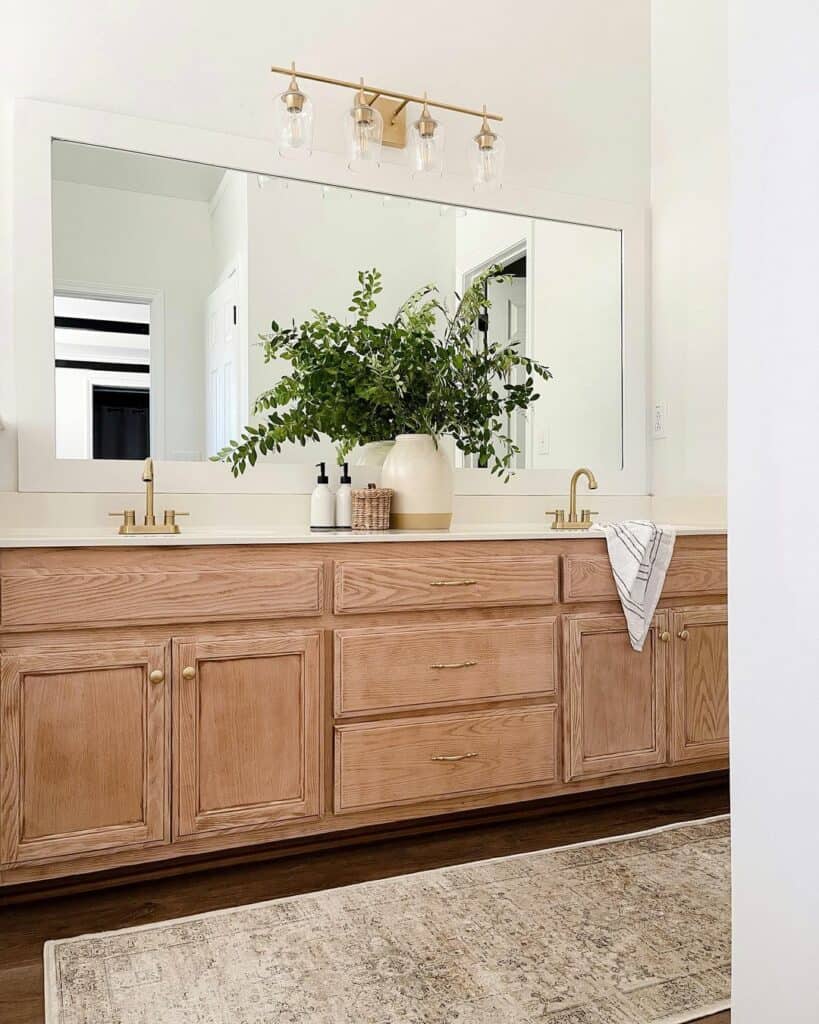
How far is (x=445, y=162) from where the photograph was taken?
280 cm

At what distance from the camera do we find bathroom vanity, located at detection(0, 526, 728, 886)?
1.82 metres

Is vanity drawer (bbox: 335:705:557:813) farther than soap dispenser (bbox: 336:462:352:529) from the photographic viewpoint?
No

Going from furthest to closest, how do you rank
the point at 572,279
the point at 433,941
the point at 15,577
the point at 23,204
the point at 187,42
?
the point at 572,279 < the point at 187,42 < the point at 23,204 < the point at 15,577 < the point at 433,941

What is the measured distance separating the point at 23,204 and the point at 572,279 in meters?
1.77

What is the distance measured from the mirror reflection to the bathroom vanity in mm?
593

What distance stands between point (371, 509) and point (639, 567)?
0.78 metres

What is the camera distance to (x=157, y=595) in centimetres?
191

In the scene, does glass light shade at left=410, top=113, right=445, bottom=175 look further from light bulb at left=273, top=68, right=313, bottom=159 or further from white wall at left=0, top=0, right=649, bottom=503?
light bulb at left=273, top=68, right=313, bottom=159

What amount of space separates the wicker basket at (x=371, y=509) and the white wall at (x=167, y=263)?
0.49 meters

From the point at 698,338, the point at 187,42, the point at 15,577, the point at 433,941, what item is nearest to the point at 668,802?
the point at 433,941

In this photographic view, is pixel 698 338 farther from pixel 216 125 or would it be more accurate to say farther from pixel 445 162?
pixel 216 125

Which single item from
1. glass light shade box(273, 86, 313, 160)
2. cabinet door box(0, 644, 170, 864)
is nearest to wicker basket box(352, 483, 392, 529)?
cabinet door box(0, 644, 170, 864)

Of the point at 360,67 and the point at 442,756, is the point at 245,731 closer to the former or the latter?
the point at 442,756

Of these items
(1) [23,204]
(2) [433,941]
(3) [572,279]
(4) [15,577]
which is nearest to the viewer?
(2) [433,941]
